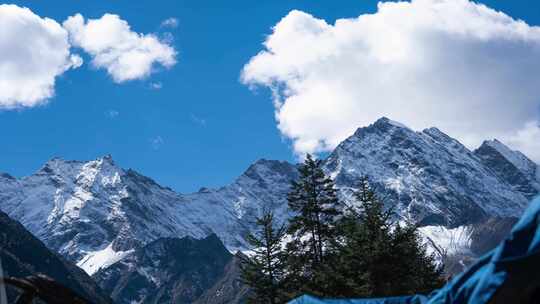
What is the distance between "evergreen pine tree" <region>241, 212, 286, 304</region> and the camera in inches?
1264

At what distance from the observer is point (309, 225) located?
34.2 meters

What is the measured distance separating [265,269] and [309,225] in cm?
341

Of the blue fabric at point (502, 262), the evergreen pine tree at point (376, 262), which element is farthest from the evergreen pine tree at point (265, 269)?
the blue fabric at point (502, 262)

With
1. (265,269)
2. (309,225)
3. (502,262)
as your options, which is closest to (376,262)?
(265,269)

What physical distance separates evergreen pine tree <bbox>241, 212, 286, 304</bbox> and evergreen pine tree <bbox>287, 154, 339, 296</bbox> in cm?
60

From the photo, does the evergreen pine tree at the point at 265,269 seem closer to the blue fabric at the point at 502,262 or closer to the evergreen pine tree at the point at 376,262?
the evergreen pine tree at the point at 376,262

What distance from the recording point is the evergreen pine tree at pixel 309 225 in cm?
3272

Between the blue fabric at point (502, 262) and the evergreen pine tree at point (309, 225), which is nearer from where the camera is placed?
the blue fabric at point (502, 262)

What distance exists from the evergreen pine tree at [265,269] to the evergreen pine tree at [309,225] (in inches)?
23.7

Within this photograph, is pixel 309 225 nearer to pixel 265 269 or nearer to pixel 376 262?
pixel 265 269

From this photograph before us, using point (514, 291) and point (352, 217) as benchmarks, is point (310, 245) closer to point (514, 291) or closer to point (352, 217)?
point (352, 217)

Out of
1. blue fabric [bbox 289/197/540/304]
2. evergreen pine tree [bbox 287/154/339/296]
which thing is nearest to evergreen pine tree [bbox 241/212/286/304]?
evergreen pine tree [bbox 287/154/339/296]

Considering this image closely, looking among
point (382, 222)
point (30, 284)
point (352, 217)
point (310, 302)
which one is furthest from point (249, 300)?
point (30, 284)

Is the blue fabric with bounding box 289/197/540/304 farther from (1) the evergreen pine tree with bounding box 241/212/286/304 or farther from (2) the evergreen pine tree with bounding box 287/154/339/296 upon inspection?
(1) the evergreen pine tree with bounding box 241/212/286/304
